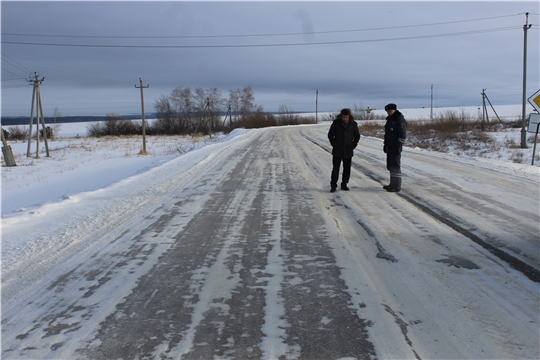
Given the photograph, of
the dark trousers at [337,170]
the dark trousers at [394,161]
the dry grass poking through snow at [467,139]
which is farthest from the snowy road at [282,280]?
the dry grass poking through snow at [467,139]

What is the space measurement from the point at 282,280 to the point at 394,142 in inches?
209

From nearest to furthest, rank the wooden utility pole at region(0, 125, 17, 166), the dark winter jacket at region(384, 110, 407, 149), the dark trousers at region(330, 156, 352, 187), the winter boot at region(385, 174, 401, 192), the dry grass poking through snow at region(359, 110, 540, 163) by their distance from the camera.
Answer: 1. the winter boot at region(385, 174, 401, 192)
2. the dark winter jacket at region(384, 110, 407, 149)
3. the dark trousers at region(330, 156, 352, 187)
4. the dry grass poking through snow at region(359, 110, 540, 163)
5. the wooden utility pole at region(0, 125, 17, 166)

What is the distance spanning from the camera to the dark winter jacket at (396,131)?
809cm

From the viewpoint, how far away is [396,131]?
812 cm

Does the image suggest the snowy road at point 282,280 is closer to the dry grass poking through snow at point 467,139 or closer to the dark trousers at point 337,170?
the dark trousers at point 337,170

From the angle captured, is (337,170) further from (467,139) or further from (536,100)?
(467,139)

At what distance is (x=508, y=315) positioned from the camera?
312 centimetres

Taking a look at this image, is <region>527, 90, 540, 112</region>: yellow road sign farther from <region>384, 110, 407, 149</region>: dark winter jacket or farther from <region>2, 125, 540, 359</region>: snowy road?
<region>384, 110, 407, 149</region>: dark winter jacket

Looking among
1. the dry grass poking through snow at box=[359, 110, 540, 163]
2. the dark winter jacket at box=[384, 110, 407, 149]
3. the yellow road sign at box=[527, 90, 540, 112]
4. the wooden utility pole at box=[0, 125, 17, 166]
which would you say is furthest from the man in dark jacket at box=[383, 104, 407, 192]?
the wooden utility pole at box=[0, 125, 17, 166]

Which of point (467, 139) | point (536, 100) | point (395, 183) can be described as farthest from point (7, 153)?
point (467, 139)

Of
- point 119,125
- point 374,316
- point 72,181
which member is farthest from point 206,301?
point 119,125

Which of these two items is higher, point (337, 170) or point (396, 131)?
point (396, 131)

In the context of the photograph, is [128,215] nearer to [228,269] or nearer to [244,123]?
[228,269]

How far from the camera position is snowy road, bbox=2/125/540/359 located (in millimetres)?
2801
